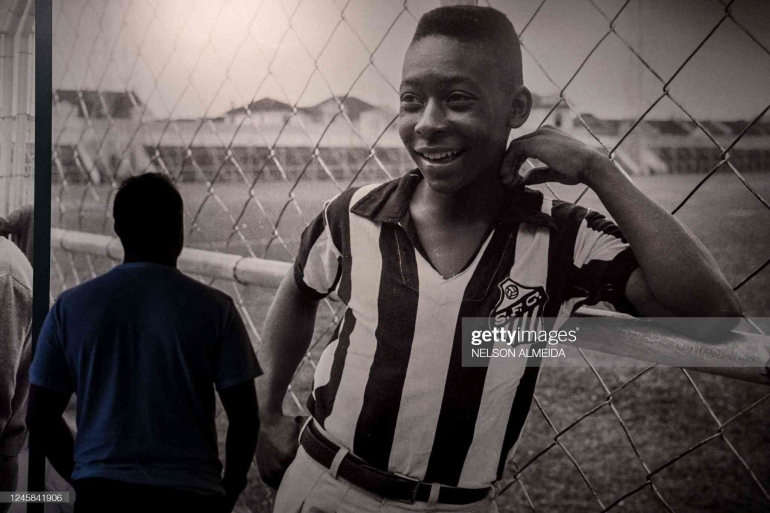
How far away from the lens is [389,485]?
1494mm

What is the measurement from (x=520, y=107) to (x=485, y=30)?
0.55ft

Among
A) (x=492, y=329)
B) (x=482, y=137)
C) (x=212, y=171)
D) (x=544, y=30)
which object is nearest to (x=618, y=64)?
(x=544, y=30)

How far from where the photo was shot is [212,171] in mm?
1928

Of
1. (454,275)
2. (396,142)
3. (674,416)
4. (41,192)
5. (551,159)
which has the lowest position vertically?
(41,192)

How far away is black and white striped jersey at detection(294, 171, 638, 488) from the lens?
4.80 ft

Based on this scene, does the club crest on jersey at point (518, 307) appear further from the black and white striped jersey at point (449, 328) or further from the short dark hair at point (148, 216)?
the short dark hair at point (148, 216)

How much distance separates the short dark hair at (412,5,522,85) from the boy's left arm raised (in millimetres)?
215

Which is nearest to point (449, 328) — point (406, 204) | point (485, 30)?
point (406, 204)

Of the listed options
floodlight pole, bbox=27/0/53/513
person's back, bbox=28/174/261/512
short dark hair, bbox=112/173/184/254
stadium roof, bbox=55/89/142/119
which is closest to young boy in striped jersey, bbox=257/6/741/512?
person's back, bbox=28/174/261/512

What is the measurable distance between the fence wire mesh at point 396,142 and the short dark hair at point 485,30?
0.11ft

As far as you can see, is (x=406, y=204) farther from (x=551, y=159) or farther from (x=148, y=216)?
(x=148, y=216)

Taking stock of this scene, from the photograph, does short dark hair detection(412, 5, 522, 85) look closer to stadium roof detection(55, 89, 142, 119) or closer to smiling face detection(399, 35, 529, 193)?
smiling face detection(399, 35, 529, 193)

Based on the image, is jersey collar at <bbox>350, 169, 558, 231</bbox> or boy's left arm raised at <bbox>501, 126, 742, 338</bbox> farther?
jersey collar at <bbox>350, 169, 558, 231</bbox>

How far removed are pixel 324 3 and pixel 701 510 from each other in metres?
1.39
